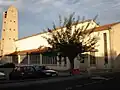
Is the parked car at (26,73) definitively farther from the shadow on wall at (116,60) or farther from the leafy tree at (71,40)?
the shadow on wall at (116,60)

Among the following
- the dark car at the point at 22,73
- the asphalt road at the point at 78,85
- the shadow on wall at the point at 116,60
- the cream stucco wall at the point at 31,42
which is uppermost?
the cream stucco wall at the point at 31,42

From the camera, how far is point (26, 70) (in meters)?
Answer: 27.7

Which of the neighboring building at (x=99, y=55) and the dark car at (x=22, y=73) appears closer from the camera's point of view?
the dark car at (x=22, y=73)

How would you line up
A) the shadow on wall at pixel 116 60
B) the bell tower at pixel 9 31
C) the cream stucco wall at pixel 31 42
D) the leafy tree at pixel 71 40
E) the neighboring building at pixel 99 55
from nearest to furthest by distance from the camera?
the leafy tree at pixel 71 40 → the shadow on wall at pixel 116 60 → the neighboring building at pixel 99 55 → the cream stucco wall at pixel 31 42 → the bell tower at pixel 9 31

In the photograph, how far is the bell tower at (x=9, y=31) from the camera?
255 feet

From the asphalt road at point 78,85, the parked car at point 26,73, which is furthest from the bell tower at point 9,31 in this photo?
the asphalt road at point 78,85

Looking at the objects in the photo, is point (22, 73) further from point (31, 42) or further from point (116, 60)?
point (31, 42)

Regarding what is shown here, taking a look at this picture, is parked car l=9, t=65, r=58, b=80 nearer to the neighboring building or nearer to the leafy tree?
the leafy tree

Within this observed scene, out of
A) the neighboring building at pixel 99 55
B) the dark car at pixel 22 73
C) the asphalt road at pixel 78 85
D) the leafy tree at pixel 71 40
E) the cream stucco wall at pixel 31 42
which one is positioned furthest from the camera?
the cream stucco wall at pixel 31 42

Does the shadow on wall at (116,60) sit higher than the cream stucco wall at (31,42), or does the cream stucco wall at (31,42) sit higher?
the cream stucco wall at (31,42)

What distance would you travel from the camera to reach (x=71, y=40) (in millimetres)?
36688

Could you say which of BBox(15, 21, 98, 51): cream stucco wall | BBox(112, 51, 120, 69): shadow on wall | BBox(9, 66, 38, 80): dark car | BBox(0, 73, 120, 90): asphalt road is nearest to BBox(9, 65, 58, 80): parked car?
BBox(9, 66, 38, 80): dark car

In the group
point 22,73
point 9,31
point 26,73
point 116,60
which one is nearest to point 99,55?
point 116,60

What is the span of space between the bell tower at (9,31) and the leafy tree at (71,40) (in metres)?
39.9
